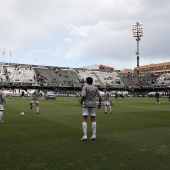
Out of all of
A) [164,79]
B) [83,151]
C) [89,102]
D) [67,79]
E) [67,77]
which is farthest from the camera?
[164,79]

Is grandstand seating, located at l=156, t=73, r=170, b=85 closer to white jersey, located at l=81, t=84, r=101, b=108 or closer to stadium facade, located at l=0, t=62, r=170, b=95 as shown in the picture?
stadium facade, located at l=0, t=62, r=170, b=95

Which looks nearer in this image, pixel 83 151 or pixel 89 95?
pixel 83 151

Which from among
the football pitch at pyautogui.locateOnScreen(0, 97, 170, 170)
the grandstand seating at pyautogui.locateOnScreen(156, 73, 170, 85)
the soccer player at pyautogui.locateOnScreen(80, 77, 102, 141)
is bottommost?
the football pitch at pyautogui.locateOnScreen(0, 97, 170, 170)

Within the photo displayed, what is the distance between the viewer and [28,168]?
5441mm

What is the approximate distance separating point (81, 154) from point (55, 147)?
1.12 metres

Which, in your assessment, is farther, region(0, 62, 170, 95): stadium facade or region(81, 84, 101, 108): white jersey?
region(0, 62, 170, 95): stadium facade

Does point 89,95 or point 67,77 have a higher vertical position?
point 67,77

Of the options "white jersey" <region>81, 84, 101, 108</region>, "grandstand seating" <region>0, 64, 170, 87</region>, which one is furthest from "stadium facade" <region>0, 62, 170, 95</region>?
"white jersey" <region>81, 84, 101, 108</region>

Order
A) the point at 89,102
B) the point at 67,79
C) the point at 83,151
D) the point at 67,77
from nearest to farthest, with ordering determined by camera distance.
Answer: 1. the point at 83,151
2. the point at 89,102
3. the point at 67,79
4. the point at 67,77

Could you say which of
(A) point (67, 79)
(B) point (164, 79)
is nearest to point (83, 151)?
(A) point (67, 79)

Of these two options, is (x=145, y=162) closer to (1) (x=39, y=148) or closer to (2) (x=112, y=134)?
(1) (x=39, y=148)

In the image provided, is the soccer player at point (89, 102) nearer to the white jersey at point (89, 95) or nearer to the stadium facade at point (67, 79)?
the white jersey at point (89, 95)

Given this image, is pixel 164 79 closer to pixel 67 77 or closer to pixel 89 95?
pixel 67 77

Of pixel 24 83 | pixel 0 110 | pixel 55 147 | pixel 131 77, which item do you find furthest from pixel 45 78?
pixel 55 147
